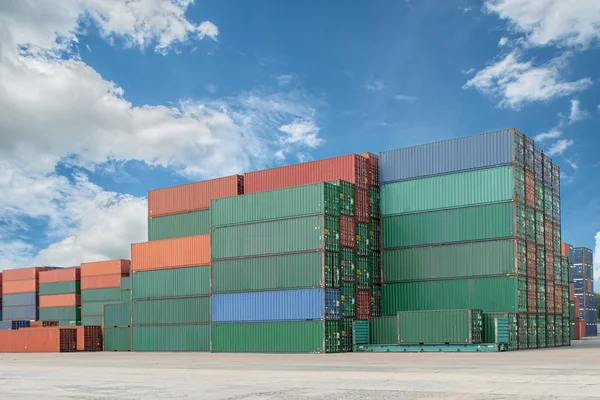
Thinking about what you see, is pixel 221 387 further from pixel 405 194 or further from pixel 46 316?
pixel 46 316

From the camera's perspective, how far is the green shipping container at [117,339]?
224ft

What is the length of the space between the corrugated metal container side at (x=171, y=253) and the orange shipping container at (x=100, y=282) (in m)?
23.9

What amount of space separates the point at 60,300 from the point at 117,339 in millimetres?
31963

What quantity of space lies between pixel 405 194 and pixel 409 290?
7.85 m

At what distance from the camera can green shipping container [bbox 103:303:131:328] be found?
70.0 m

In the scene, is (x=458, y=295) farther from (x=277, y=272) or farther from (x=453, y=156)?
(x=277, y=272)

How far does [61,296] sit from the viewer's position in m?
97.4

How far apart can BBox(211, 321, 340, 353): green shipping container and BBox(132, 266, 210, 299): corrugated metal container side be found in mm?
4776

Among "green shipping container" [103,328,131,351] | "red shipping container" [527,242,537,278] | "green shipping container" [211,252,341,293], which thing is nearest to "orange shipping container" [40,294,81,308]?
"green shipping container" [103,328,131,351]

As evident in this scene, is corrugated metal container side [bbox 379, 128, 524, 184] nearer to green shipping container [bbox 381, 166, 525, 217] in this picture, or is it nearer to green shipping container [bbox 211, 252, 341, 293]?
green shipping container [bbox 381, 166, 525, 217]

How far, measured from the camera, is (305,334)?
168 feet

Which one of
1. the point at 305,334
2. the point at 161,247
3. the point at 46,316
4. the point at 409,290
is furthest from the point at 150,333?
the point at 46,316

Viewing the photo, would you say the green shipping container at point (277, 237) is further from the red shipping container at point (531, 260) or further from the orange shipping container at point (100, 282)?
the orange shipping container at point (100, 282)

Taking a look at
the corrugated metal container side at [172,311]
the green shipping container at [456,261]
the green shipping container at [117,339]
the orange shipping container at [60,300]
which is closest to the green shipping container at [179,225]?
the corrugated metal container side at [172,311]
